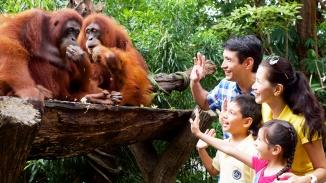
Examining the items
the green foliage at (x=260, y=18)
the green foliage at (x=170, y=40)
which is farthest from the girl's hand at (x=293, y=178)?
the green foliage at (x=260, y=18)

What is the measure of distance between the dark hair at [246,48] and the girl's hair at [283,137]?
53cm

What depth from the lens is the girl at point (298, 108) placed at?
2.08 meters

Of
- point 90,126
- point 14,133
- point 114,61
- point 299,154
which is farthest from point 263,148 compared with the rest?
point 114,61

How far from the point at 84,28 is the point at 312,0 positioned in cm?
375

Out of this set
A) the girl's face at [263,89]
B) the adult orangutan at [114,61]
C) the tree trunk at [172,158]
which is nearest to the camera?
the girl's face at [263,89]

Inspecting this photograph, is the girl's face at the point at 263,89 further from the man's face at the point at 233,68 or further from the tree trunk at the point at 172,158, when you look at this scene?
the tree trunk at the point at 172,158

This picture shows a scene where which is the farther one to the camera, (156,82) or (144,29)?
(144,29)

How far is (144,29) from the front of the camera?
4.62 meters

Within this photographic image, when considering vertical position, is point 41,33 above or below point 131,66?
above

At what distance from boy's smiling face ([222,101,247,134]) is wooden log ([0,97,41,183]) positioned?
104 centimetres

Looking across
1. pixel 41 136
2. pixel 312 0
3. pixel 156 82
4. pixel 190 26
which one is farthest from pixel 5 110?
pixel 312 0

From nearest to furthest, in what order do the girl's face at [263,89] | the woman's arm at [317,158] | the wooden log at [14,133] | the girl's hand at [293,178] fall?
1. the wooden log at [14,133]
2. the girl's hand at [293,178]
3. the woman's arm at [317,158]
4. the girl's face at [263,89]

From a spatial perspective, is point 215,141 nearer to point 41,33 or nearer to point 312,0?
point 41,33

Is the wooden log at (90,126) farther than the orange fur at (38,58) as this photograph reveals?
No
